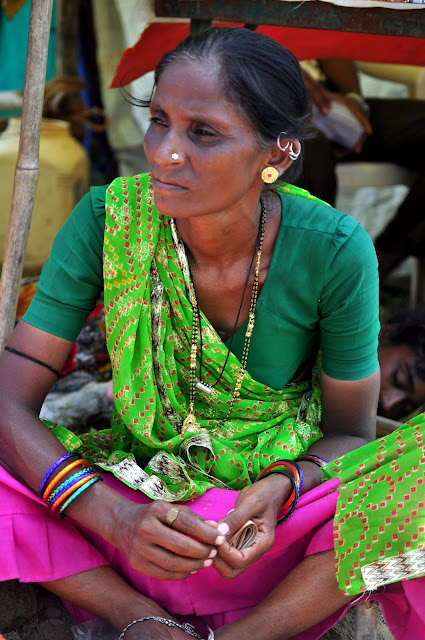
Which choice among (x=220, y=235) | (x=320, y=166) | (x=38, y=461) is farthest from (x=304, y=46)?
(x=38, y=461)

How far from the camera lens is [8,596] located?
1.90 meters

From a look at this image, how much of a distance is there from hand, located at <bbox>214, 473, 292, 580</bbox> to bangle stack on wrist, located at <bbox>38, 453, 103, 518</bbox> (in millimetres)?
325

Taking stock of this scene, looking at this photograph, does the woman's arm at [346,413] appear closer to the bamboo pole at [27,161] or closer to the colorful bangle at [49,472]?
the colorful bangle at [49,472]

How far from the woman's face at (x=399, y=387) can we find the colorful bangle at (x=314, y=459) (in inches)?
52.1

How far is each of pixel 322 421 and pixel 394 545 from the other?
1.62ft

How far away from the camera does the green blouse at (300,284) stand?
195cm

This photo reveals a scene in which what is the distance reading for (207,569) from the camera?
182 centimetres

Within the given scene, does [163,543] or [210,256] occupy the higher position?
[210,256]

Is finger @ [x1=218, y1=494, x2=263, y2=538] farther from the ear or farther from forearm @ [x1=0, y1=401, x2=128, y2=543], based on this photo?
the ear

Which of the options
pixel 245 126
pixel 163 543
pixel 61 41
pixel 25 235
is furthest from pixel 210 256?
pixel 61 41

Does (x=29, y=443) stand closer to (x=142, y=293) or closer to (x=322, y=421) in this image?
(x=142, y=293)

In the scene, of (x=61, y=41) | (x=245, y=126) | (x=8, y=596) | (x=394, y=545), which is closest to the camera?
→ (x=394, y=545)

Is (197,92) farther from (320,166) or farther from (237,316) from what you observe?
(320,166)

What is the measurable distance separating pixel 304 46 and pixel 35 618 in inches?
88.0
